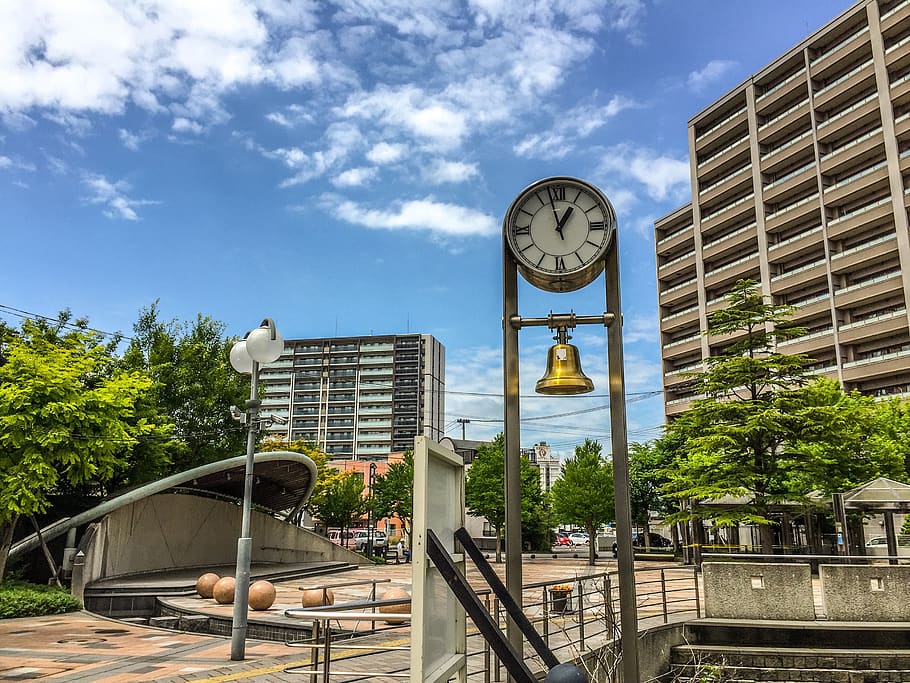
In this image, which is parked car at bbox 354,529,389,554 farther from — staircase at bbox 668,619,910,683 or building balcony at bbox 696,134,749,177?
staircase at bbox 668,619,910,683

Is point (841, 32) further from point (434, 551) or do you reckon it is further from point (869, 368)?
point (434, 551)

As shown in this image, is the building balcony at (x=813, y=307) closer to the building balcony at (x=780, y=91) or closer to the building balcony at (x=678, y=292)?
the building balcony at (x=678, y=292)

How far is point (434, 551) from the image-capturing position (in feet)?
10.7

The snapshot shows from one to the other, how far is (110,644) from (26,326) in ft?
50.7

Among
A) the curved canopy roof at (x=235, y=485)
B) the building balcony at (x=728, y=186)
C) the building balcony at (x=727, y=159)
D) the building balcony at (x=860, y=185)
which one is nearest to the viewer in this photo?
the curved canopy roof at (x=235, y=485)

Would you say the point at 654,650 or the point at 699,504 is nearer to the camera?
the point at 654,650

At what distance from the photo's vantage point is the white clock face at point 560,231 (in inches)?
210

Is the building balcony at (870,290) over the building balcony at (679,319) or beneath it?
beneath

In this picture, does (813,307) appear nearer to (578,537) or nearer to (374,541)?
(374,541)

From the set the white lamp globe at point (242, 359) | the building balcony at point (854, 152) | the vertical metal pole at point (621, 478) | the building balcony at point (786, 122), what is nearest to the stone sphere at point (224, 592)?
the white lamp globe at point (242, 359)

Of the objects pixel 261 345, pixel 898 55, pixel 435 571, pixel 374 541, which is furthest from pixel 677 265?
pixel 435 571

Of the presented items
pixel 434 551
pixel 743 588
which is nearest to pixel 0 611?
pixel 743 588

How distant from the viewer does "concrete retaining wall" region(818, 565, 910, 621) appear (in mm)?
11844

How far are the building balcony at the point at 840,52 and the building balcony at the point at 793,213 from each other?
29.6ft
